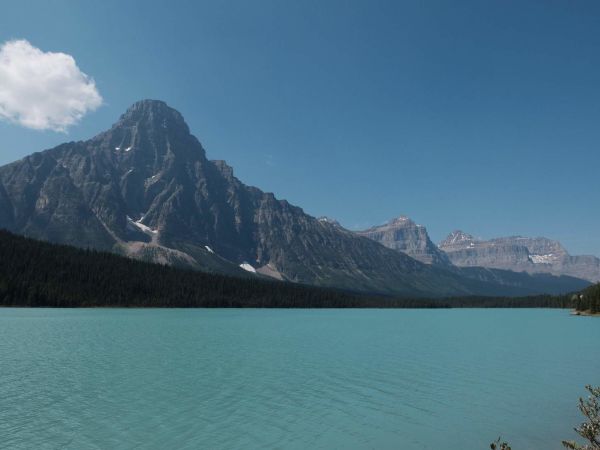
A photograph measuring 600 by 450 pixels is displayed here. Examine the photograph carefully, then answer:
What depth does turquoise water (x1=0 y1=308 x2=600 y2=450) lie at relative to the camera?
2652cm

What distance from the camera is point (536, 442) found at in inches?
1062

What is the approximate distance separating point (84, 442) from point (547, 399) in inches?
1416

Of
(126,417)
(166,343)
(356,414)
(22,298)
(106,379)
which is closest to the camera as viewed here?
(126,417)

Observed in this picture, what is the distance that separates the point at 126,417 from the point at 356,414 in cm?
1581

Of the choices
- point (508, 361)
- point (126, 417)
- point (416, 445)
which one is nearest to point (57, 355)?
point (126, 417)

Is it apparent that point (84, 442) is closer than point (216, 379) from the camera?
Yes

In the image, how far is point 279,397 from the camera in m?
36.6

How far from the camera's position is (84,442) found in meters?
24.2

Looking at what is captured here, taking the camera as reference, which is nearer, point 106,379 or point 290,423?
point 290,423

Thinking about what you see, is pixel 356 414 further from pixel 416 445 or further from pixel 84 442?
pixel 84 442

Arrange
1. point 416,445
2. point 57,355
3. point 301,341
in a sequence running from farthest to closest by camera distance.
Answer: point 301,341 → point 57,355 → point 416,445

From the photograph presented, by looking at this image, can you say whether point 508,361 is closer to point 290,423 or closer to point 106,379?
point 290,423

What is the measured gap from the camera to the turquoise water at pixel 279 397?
87.0ft

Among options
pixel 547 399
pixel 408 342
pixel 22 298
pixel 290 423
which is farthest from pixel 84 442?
pixel 22 298
